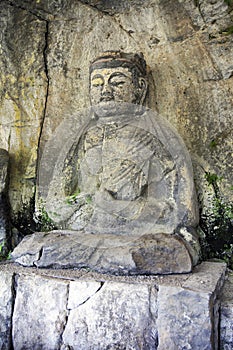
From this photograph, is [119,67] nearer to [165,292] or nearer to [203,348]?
[165,292]

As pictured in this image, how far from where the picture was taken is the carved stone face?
315 cm

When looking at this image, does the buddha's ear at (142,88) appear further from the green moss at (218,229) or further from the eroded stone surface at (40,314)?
the eroded stone surface at (40,314)

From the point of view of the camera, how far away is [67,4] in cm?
392

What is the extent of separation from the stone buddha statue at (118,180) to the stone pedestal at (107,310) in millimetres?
232

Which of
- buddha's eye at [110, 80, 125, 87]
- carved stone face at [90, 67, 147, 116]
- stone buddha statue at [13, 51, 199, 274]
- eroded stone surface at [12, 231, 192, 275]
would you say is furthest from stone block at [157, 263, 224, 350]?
buddha's eye at [110, 80, 125, 87]

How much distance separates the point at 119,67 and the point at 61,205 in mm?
1294

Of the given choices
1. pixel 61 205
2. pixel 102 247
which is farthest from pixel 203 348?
pixel 61 205

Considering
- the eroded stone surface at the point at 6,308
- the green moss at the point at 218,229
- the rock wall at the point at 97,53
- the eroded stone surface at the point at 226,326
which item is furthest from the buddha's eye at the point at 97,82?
the eroded stone surface at the point at 226,326

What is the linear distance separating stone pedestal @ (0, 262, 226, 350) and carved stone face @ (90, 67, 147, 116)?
1452 mm

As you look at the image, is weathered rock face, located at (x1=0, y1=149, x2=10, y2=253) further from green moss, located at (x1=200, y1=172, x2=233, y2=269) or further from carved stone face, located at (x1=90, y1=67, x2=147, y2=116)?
green moss, located at (x1=200, y1=172, x2=233, y2=269)

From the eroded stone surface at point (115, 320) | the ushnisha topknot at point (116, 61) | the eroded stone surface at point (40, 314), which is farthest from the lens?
the ushnisha topknot at point (116, 61)

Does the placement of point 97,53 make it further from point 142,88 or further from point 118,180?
point 118,180

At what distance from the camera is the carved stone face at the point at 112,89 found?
3.15 meters

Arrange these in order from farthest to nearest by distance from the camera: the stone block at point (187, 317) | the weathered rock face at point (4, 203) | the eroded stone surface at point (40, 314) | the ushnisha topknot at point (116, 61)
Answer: the weathered rock face at point (4, 203) → the ushnisha topknot at point (116, 61) → the eroded stone surface at point (40, 314) → the stone block at point (187, 317)
